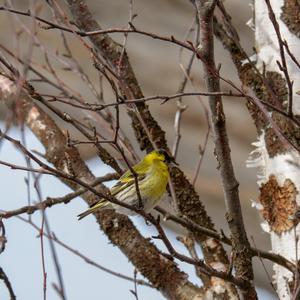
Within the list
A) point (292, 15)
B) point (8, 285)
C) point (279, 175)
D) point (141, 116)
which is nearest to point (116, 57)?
point (141, 116)

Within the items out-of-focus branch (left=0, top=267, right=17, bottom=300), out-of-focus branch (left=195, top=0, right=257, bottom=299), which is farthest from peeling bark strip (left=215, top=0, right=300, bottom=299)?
out-of-focus branch (left=0, top=267, right=17, bottom=300)

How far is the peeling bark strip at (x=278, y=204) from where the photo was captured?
286cm

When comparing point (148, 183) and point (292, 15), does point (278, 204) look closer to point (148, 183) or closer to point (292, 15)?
point (292, 15)

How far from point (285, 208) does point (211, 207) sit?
9.29ft

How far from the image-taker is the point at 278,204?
2.91 m

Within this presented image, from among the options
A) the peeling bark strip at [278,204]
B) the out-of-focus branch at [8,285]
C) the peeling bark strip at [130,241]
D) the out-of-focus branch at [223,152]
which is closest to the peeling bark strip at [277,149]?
the peeling bark strip at [278,204]

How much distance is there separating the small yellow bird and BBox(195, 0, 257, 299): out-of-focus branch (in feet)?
2.66

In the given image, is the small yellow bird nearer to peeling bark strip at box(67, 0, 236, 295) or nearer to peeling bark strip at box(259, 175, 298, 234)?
peeling bark strip at box(67, 0, 236, 295)

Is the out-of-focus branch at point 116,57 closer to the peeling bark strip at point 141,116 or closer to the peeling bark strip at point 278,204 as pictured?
the peeling bark strip at point 141,116

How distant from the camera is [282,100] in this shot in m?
2.97

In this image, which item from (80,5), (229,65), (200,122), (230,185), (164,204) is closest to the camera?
(230,185)

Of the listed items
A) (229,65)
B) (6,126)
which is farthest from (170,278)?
(229,65)

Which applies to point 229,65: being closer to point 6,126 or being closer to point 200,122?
point 200,122

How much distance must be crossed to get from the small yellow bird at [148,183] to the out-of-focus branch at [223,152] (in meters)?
0.81
